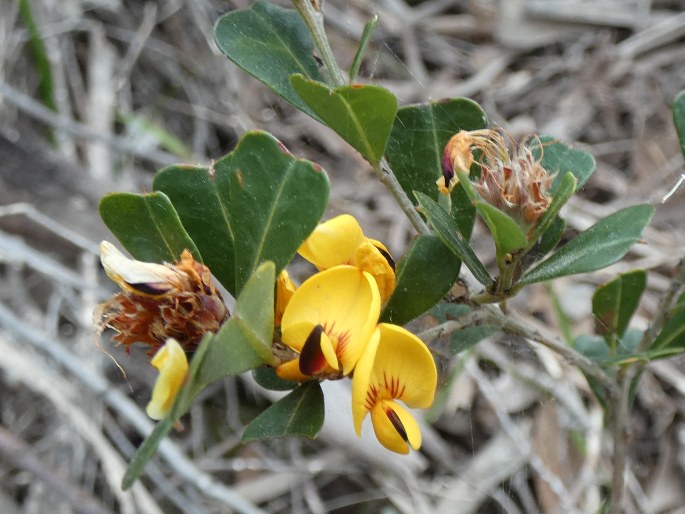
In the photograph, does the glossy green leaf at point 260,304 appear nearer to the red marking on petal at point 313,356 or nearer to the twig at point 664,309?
the red marking on petal at point 313,356

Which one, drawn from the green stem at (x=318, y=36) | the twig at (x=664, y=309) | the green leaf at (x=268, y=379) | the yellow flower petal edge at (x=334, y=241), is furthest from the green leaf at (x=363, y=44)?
the twig at (x=664, y=309)

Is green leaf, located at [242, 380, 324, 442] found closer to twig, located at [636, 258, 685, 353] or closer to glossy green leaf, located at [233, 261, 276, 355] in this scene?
glossy green leaf, located at [233, 261, 276, 355]

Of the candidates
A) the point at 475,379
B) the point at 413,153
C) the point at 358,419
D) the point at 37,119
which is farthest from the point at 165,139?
the point at 358,419

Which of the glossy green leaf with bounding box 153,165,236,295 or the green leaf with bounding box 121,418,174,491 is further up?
the glossy green leaf with bounding box 153,165,236,295

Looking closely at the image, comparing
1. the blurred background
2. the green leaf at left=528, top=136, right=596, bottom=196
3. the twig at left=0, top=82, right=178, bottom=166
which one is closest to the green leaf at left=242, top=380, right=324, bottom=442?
the green leaf at left=528, top=136, right=596, bottom=196

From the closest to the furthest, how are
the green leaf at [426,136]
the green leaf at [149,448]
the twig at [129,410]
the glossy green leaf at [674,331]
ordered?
the green leaf at [149,448]
the green leaf at [426,136]
the glossy green leaf at [674,331]
the twig at [129,410]

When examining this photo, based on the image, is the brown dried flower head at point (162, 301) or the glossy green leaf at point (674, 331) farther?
the glossy green leaf at point (674, 331)
